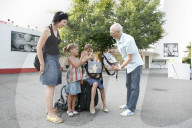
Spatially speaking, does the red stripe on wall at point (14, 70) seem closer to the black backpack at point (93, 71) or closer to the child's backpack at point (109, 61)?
the black backpack at point (93, 71)

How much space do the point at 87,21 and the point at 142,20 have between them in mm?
6013

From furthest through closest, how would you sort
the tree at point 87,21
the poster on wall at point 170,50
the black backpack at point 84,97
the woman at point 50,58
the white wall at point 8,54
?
the tree at point 87,21 → the poster on wall at point 170,50 → the white wall at point 8,54 → the black backpack at point 84,97 → the woman at point 50,58

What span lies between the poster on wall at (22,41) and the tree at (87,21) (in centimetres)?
334

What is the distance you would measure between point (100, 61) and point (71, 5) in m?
17.1

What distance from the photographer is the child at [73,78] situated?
3.07 meters

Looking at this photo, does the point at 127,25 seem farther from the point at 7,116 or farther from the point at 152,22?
the point at 7,116

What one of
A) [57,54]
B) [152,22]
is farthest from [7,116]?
[152,22]

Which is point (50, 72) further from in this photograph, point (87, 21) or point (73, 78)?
point (87, 21)

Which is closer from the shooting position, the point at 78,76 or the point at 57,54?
the point at 57,54

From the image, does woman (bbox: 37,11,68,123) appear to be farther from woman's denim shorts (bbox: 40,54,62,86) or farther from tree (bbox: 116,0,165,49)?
tree (bbox: 116,0,165,49)

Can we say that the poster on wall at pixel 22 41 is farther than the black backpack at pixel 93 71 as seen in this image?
Yes

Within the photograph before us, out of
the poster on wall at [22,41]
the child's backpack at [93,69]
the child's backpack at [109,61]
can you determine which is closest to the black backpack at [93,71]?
the child's backpack at [93,69]

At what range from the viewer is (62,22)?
2.75 meters

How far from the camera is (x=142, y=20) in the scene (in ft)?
59.0
